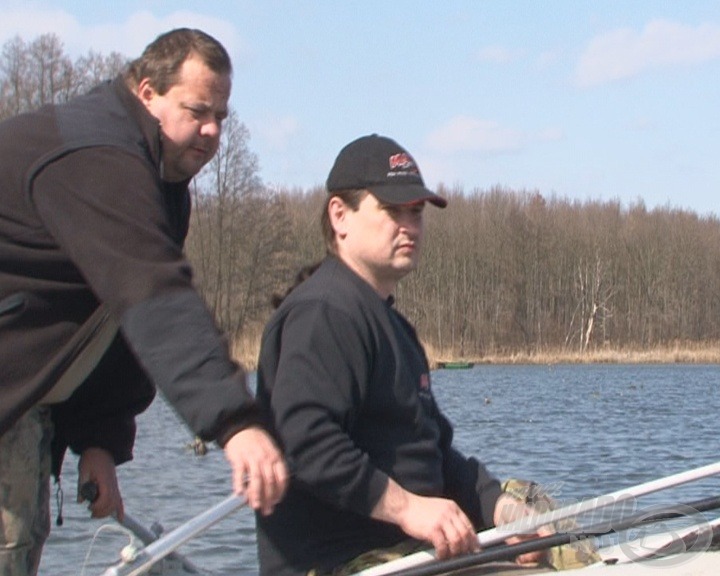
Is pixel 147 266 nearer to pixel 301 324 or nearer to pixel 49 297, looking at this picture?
pixel 49 297

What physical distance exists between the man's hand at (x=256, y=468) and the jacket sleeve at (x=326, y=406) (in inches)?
17.2

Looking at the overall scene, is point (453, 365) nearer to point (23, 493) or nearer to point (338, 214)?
point (338, 214)

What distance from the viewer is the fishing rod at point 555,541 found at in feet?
8.71

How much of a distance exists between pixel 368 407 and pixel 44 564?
576 centimetres

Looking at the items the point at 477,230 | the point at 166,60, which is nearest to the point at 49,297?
the point at 166,60

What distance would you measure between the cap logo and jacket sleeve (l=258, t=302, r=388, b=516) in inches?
15.5

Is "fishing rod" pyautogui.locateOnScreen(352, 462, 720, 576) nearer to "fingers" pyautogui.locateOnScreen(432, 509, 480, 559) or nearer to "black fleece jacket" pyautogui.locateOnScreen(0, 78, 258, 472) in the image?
"fingers" pyautogui.locateOnScreen(432, 509, 480, 559)

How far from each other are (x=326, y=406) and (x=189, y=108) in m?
0.70

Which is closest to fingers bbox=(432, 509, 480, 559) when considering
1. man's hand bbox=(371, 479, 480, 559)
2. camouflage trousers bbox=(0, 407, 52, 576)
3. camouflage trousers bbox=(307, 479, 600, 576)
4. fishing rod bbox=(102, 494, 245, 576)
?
man's hand bbox=(371, 479, 480, 559)

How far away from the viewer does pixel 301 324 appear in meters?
2.83

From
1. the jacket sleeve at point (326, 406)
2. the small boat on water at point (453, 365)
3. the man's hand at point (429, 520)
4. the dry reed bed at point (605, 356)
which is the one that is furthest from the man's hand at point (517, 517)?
the dry reed bed at point (605, 356)

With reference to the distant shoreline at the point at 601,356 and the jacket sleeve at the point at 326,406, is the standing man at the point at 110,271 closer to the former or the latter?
the jacket sleeve at the point at 326,406

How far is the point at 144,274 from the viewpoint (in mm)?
2365

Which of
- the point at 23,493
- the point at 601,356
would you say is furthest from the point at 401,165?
the point at 601,356
